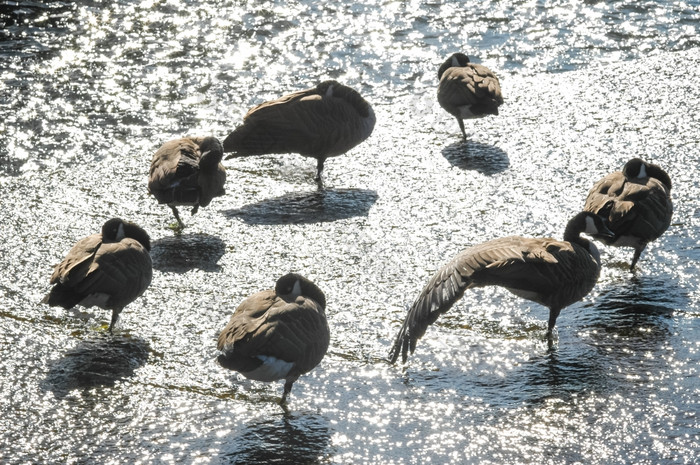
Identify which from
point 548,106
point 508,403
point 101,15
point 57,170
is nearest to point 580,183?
point 548,106

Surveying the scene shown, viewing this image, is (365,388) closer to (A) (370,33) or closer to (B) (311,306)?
(B) (311,306)

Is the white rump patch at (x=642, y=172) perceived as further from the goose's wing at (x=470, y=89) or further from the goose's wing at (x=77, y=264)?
the goose's wing at (x=77, y=264)

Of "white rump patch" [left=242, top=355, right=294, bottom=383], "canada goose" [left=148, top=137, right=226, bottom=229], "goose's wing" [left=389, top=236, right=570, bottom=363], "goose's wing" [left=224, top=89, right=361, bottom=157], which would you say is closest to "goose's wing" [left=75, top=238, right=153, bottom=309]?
"canada goose" [left=148, top=137, right=226, bottom=229]

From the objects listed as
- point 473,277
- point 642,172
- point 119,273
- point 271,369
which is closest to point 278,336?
point 271,369

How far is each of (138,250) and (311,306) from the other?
1.58 m

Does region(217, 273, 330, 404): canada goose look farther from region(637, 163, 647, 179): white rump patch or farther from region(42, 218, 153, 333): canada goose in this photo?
region(637, 163, 647, 179): white rump patch

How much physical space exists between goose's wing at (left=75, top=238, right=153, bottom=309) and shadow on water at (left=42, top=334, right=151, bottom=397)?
0.28 meters

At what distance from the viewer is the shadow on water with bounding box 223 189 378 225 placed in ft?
27.2

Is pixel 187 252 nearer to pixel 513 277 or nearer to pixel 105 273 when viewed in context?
pixel 105 273

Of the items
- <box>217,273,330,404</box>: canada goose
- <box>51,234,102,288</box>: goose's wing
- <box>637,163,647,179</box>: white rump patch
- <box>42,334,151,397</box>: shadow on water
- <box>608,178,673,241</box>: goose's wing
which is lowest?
<box>42,334,151,397</box>: shadow on water

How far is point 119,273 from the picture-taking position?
21.4 feet

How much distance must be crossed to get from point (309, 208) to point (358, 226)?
63 cm

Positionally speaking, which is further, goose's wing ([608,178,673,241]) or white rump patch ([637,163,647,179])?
white rump patch ([637,163,647,179])

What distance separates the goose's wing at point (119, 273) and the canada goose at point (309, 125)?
2195 mm
